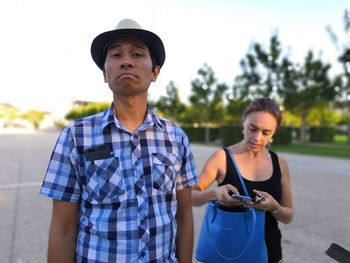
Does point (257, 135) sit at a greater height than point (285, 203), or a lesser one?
greater

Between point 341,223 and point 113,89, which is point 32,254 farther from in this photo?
point 341,223

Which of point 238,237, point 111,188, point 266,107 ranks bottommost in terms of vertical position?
point 238,237

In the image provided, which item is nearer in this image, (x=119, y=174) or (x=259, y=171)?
(x=119, y=174)

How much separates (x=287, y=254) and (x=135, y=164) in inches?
121

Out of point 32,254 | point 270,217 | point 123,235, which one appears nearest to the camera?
point 123,235

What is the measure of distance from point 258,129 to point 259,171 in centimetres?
25

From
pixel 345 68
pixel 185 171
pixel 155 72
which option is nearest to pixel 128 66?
pixel 155 72

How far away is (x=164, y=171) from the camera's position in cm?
144

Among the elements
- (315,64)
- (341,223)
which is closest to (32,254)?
(341,223)

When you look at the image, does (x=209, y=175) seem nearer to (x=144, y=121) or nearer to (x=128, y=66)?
(x=144, y=121)

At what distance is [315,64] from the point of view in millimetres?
24641

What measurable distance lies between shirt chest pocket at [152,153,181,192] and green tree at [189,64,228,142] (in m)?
27.4

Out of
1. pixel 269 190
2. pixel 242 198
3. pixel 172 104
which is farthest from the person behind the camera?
pixel 172 104

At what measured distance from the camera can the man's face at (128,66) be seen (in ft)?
4.50
